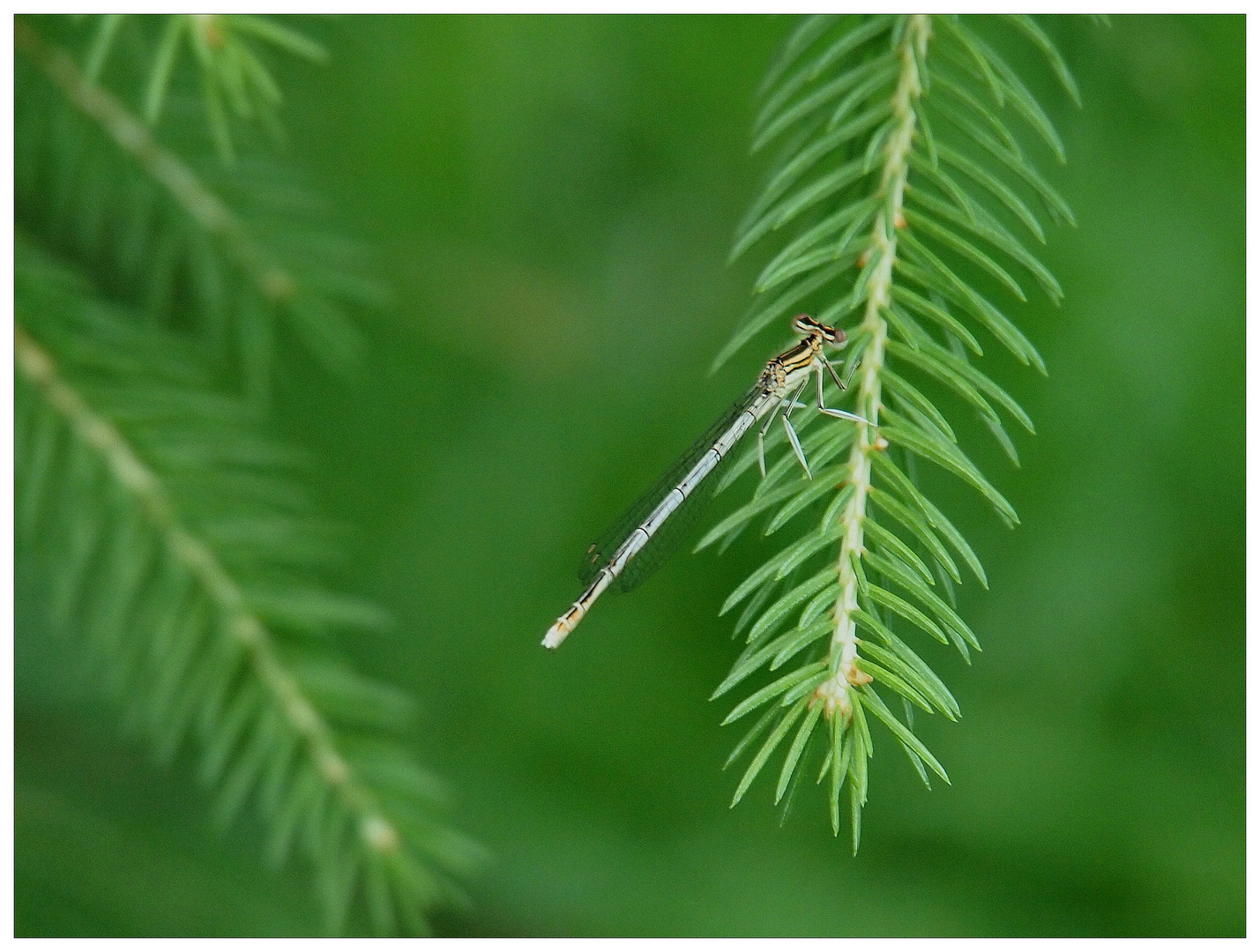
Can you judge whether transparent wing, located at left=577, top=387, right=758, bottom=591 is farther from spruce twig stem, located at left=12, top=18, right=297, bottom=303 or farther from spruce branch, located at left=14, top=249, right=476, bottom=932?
spruce twig stem, located at left=12, top=18, right=297, bottom=303

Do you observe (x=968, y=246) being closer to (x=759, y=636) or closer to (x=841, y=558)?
(x=841, y=558)

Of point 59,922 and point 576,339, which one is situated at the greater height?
point 576,339

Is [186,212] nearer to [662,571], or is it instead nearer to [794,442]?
[794,442]

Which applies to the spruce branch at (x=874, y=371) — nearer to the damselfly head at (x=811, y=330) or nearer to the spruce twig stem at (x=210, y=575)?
the damselfly head at (x=811, y=330)

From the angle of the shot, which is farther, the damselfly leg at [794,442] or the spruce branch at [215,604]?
the spruce branch at [215,604]

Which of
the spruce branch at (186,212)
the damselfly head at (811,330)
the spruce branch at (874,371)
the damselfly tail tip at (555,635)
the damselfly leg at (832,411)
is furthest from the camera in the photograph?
the spruce branch at (186,212)

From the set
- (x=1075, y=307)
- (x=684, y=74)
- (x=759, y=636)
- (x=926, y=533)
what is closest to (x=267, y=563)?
(x=759, y=636)

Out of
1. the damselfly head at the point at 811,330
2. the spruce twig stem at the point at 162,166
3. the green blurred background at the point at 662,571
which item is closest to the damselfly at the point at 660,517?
the damselfly head at the point at 811,330
